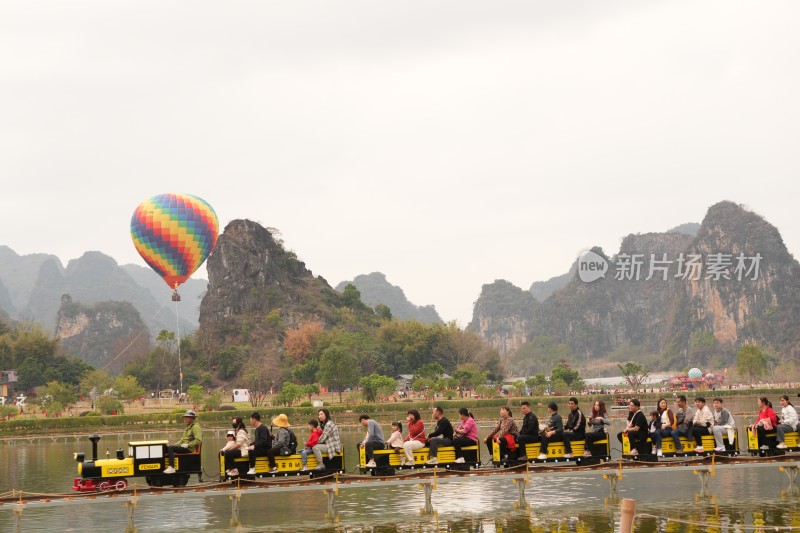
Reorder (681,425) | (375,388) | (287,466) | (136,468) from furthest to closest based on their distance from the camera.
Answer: (375,388) < (681,425) < (287,466) < (136,468)

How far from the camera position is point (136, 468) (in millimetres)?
20250

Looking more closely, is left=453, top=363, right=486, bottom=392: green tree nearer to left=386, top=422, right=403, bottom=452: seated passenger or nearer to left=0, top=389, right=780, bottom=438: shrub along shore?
left=0, top=389, right=780, bottom=438: shrub along shore

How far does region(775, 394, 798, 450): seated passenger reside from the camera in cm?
2245

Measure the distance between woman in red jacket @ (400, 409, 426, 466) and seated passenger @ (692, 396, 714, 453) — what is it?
6882mm

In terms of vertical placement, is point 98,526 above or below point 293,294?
below

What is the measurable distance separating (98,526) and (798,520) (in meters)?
15.6

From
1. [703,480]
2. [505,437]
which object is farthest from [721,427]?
[505,437]

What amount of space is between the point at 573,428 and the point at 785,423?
5540 millimetres

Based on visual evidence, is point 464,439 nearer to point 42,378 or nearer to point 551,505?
point 551,505

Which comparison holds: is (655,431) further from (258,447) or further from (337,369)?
(337,369)

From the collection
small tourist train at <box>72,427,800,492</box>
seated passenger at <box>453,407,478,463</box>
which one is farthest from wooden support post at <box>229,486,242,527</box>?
seated passenger at <box>453,407,478,463</box>

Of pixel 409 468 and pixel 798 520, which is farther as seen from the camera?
pixel 409 468

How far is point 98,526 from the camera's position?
21.4m

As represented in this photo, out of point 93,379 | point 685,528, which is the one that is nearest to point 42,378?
point 93,379
